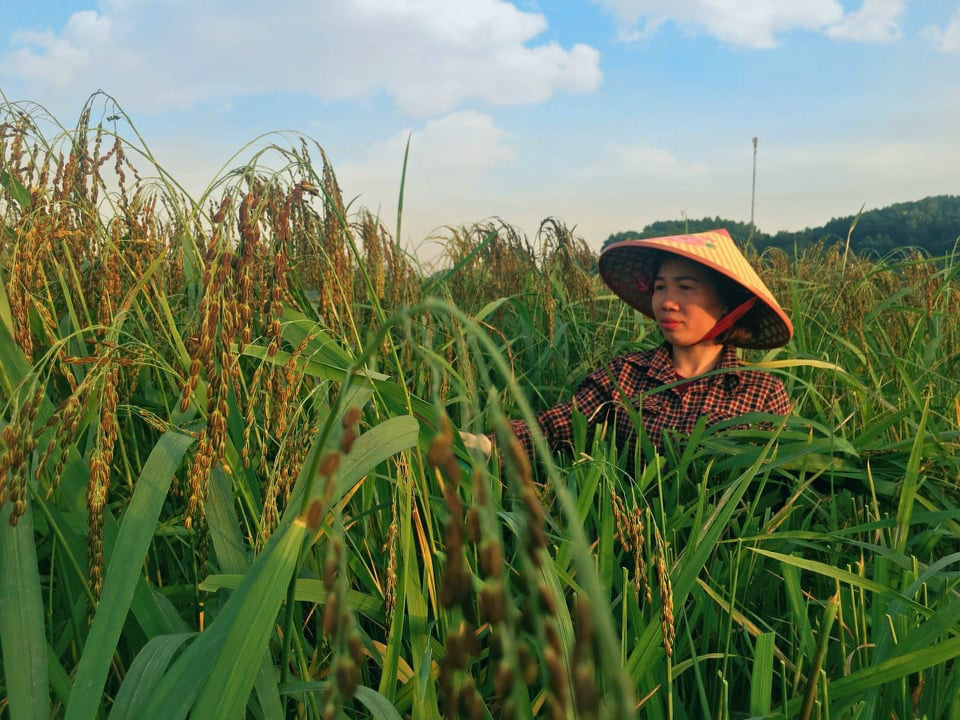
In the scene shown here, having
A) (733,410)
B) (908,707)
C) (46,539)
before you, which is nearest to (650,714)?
(908,707)

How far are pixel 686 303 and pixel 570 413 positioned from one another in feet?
2.04

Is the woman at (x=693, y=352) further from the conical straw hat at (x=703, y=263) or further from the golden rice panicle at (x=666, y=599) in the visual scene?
the golden rice panicle at (x=666, y=599)

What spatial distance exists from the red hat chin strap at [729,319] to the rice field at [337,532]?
58 cm

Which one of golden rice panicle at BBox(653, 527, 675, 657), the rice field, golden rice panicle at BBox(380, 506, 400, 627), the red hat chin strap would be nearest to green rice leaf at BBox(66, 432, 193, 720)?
the rice field

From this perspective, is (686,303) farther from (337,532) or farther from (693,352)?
(337,532)

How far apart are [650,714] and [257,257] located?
3.23 feet

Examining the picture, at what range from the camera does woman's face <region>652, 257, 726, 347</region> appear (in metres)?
2.96

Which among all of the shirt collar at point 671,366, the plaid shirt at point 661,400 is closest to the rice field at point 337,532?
the plaid shirt at point 661,400

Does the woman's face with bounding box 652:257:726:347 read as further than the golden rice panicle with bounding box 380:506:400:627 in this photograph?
Yes

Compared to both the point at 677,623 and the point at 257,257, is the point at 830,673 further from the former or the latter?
the point at 257,257

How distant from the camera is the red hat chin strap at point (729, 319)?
2945 millimetres

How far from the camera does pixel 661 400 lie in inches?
120

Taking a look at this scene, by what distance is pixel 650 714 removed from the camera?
1.25 m

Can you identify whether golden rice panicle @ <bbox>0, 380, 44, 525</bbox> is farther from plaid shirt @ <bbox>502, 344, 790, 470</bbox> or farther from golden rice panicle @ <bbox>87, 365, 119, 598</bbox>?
plaid shirt @ <bbox>502, 344, 790, 470</bbox>
